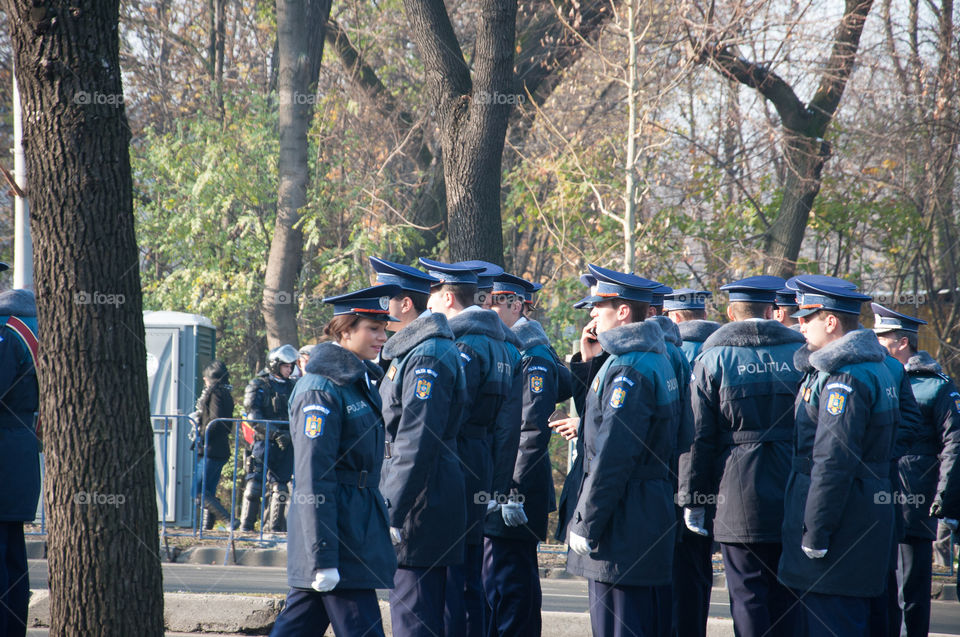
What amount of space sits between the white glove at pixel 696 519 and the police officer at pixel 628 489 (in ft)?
2.72

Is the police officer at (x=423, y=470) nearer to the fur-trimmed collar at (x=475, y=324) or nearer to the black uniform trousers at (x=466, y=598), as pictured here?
the black uniform trousers at (x=466, y=598)

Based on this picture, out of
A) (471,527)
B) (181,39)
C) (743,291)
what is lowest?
(471,527)

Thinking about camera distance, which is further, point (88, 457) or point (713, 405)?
point (713, 405)

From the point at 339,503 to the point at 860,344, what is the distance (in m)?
2.60

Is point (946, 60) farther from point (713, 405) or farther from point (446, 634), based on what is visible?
point (446, 634)

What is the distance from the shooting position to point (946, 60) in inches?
610

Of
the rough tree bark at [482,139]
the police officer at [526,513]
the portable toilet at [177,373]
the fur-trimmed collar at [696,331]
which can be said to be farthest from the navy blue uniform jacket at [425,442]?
the portable toilet at [177,373]

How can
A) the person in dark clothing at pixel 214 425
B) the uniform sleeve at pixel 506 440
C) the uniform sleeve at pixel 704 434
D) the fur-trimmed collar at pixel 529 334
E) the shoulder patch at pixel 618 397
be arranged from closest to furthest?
1. the shoulder patch at pixel 618 397
2. the uniform sleeve at pixel 704 434
3. the uniform sleeve at pixel 506 440
4. the fur-trimmed collar at pixel 529 334
5. the person in dark clothing at pixel 214 425

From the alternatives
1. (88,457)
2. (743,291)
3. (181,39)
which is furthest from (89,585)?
(181,39)

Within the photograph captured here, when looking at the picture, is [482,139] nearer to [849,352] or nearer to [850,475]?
[849,352]

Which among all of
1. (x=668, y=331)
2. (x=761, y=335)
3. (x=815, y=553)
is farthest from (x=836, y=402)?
(x=668, y=331)

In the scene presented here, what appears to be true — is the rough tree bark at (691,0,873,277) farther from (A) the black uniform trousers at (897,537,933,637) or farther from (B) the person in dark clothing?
(A) the black uniform trousers at (897,537,933,637)

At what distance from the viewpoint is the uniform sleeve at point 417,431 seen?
4867 mm

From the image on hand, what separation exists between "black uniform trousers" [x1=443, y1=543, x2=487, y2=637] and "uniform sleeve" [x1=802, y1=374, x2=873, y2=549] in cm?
180
